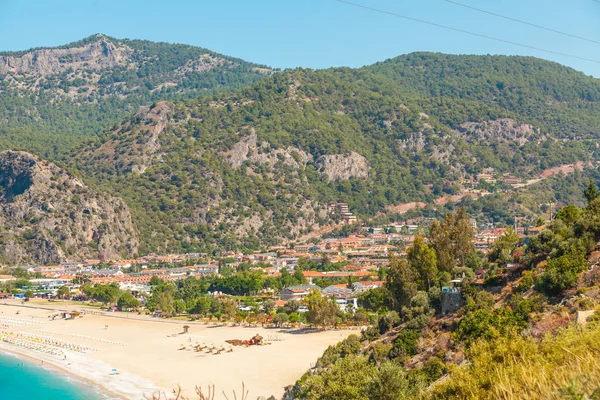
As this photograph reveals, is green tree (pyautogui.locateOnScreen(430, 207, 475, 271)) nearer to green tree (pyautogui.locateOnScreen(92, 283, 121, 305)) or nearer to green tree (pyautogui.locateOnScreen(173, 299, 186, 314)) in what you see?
green tree (pyautogui.locateOnScreen(173, 299, 186, 314))

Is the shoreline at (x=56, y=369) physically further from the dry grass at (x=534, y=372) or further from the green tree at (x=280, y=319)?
the dry grass at (x=534, y=372)

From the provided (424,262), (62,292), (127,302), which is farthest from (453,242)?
(62,292)

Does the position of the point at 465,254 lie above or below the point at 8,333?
above

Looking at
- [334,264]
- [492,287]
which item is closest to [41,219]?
[334,264]

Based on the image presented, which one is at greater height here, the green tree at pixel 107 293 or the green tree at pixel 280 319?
the green tree at pixel 280 319

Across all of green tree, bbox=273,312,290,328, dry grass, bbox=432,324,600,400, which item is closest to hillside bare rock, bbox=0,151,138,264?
green tree, bbox=273,312,290,328

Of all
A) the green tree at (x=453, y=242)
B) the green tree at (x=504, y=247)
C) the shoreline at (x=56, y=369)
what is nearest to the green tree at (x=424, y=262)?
the green tree at (x=453, y=242)

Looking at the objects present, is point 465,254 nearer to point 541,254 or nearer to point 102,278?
point 541,254
